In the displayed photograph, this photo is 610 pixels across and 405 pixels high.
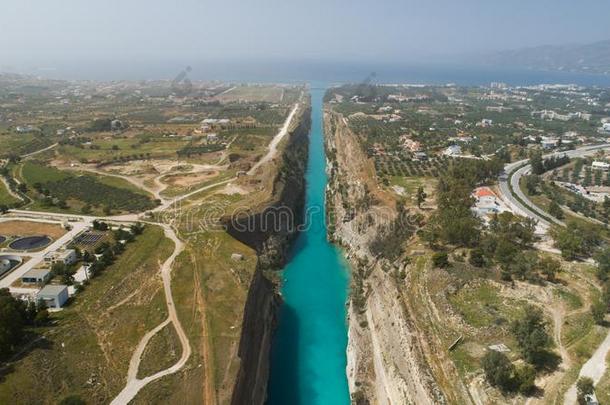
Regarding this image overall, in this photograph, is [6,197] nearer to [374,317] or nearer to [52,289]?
[52,289]

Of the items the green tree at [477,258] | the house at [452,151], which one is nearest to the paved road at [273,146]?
the house at [452,151]

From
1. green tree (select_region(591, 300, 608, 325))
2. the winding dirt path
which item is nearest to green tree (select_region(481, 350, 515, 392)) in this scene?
Answer: green tree (select_region(591, 300, 608, 325))

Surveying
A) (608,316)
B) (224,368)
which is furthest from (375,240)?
(224,368)

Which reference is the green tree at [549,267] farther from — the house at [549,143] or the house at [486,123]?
the house at [486,123]

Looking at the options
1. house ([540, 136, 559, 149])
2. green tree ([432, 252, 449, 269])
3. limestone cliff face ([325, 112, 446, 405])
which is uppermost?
house ([540, 136, 559, 149])

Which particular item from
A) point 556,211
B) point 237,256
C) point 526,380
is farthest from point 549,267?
point 237,256

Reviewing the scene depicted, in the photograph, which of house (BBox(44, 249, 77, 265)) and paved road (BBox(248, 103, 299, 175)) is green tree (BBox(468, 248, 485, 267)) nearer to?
house (BBox(44, 249, 77, 265))
